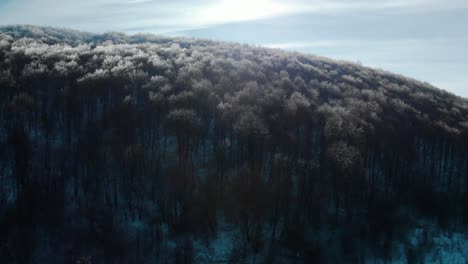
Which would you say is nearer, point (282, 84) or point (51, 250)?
point (51, 250)

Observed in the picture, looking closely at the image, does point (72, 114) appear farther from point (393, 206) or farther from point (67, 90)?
point (393, 206)

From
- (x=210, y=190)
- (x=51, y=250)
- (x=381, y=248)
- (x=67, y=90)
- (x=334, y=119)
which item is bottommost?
(x=381, y=248)

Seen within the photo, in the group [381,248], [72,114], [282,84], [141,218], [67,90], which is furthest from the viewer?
[282,84]

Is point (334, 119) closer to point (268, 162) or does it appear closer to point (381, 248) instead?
point (268, 162)

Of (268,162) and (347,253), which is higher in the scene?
(268,162)

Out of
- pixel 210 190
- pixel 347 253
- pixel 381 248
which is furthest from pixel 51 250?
pixel 381 248

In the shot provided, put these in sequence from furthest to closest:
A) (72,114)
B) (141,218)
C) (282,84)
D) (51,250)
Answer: (282,84)
(72,114)
(141,218)
(51,250)

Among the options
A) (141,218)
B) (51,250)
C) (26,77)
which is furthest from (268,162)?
(26,77)
